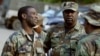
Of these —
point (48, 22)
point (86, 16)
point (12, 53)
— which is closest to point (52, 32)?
point (12, 53)

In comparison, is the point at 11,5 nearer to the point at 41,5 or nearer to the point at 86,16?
the point at 41,5

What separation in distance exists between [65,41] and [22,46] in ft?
1.92

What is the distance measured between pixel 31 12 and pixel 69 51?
737 mm

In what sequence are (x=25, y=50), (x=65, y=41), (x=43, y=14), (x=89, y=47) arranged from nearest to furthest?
(x=89, y=47), (x=25, y=50), (x=65, y=41), (x=43, y=14)

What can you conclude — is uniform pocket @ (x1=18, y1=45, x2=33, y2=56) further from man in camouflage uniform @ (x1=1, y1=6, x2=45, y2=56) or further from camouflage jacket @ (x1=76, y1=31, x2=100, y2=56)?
camouflage jacket @ (x1=76, y1=31, x2=100, y2=56)

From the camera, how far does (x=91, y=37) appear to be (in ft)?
12.1

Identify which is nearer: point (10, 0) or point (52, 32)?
point (52, 32)

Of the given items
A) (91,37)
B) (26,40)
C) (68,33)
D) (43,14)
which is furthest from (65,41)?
(43,14)

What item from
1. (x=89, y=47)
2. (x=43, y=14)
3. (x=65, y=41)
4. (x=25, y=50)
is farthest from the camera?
(x=43, y=14)

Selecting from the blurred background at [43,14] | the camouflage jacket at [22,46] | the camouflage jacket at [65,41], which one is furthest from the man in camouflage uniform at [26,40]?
the blurred background at [43,14]

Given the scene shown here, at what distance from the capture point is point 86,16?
12.5ft

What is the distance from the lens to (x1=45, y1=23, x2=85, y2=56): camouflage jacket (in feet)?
15.8

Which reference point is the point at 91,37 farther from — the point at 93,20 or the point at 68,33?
the point at 68,33

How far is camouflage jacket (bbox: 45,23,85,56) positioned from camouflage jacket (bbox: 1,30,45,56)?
0.25m
